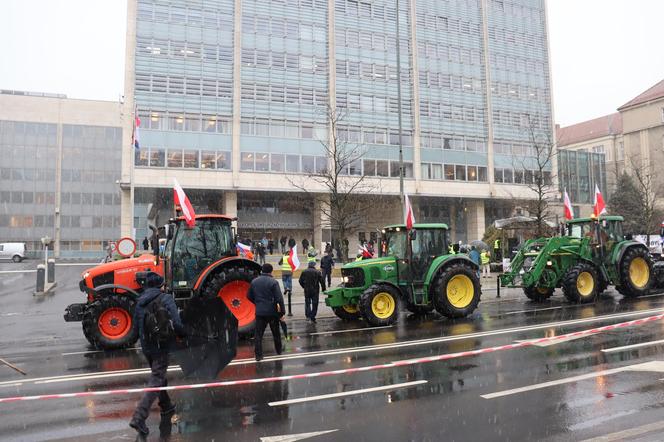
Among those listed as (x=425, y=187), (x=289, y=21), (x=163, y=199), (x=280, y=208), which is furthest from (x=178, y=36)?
(x=425, y=187)

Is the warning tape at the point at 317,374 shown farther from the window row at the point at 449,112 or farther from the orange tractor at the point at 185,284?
the window row at the point at 449,112

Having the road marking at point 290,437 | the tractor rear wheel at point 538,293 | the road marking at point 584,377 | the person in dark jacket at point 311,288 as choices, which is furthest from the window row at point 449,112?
the road marking at point 290,437

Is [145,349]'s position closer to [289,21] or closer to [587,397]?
[587,397]

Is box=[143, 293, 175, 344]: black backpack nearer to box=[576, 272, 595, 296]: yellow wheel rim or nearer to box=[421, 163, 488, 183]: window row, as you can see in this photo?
box=[576, 272, 595, 296]: yellow wheel rim

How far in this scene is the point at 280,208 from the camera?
45.3m

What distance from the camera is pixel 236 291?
10055 millimetres

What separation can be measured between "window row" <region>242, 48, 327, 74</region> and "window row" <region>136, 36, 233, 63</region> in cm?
156

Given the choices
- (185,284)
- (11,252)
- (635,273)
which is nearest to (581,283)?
(635,273)

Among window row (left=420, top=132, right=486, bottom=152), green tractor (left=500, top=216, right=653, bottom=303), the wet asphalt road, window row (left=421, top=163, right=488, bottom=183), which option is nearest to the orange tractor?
the wet asphalt road

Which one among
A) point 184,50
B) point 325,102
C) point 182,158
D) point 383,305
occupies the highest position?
point 184,50

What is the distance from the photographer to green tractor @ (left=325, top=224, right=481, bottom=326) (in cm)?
1124

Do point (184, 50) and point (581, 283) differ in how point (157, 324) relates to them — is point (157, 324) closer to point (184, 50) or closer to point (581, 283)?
point (581, 283)

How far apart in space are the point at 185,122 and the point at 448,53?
86.0 ft

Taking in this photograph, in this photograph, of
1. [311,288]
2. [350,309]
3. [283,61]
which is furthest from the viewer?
[283,61]
